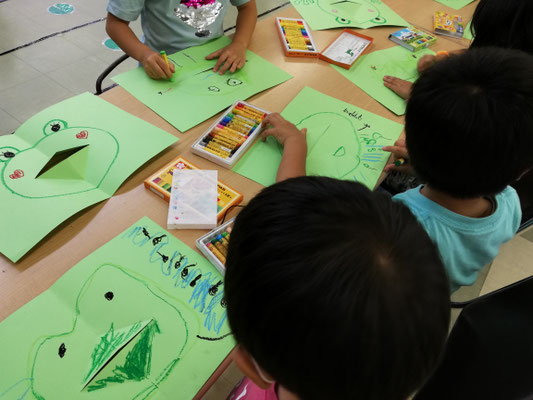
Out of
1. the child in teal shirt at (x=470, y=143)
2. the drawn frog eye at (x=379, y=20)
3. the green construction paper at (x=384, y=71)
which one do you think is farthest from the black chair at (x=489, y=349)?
the drawn frog eye at (x=379, y=20)

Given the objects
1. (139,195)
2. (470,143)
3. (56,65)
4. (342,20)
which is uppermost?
(470,143)

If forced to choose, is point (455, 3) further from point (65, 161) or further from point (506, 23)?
point (65, 161)

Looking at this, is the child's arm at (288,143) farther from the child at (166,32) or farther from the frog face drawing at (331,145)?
the child at (166,32)

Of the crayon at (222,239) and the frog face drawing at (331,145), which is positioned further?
the frog face drawing at (331,145)

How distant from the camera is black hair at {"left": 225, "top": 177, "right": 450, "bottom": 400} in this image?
282mm

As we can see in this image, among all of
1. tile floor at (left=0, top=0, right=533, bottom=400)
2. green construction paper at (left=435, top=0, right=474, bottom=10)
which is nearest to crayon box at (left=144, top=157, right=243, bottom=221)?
tile floor at (left=0, top=0, right=533, bottom=400)

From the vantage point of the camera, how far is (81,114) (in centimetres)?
78

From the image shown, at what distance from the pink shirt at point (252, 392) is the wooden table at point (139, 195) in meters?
0.24

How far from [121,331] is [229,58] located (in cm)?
72

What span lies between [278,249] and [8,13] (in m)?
2.76

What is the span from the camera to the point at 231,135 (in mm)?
798

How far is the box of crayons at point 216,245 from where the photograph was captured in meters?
0.60

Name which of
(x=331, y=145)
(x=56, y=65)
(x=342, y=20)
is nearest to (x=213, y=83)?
(x=331, y=145)

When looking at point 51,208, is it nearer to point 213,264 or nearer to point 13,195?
point 13,195
